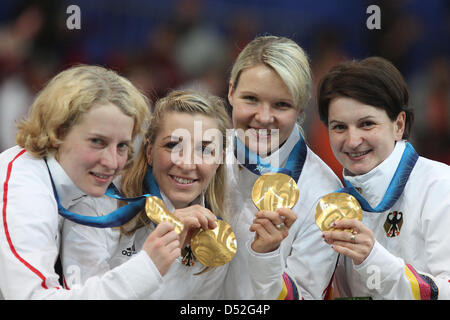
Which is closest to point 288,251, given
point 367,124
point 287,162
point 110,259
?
point 287,162

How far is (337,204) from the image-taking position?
2139mm

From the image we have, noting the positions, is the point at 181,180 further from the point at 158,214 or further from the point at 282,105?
the point at 282,105

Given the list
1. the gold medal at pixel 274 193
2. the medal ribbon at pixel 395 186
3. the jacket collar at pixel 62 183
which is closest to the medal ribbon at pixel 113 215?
the jacket collar at pixel 62 183

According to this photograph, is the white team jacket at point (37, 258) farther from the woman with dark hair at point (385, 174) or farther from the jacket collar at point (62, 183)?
the woman with dark hair at point (385, 174)

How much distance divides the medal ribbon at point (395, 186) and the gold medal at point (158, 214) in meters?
0.72

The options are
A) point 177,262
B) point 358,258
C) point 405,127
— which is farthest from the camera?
point 405,127

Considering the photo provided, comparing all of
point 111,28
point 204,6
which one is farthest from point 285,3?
point 111,28

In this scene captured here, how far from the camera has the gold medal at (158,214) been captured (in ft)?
6.72

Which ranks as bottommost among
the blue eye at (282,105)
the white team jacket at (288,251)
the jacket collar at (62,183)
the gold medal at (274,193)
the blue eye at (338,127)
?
the white team jacket at (288,251)

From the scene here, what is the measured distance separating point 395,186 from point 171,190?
890 millimetres

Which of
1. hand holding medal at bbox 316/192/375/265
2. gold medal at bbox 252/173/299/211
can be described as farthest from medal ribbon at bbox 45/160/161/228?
hand holding medal at bbox 316/192/375/265

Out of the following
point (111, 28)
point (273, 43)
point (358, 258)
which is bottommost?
point (358, 258)
